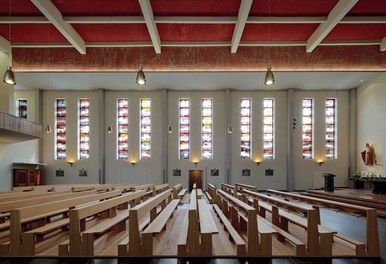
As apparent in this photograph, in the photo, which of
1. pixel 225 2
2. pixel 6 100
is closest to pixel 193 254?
pixel 225 2

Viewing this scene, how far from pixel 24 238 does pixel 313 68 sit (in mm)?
11638

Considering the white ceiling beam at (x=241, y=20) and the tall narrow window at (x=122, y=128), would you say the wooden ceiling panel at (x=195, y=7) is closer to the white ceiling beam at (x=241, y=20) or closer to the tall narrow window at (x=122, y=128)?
the white ceiling beam at (x=241, y=20)

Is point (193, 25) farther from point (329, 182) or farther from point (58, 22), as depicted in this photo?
point (329, 182)

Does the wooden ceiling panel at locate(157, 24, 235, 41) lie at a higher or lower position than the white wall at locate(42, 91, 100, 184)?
higher

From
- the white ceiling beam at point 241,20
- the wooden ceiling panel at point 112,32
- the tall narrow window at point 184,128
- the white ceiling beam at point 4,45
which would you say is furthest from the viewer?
the tall narrow window at point 184,128

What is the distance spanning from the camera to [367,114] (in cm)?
1507

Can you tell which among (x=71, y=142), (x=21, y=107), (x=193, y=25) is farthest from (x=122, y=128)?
(x=193, y=25)

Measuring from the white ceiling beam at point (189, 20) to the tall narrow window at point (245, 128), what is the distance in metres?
7.58

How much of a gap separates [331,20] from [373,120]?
289 inches

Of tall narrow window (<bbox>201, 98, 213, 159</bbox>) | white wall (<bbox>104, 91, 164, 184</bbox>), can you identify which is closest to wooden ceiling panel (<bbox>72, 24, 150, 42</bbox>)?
white wall (<bbox>104, 91, 164, 184</bbox>)

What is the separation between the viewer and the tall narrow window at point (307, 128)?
16.8 m

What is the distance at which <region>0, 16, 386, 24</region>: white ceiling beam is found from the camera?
9.40 meters

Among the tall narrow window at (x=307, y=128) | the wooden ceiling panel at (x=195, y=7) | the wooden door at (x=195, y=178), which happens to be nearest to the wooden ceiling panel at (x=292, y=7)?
the wooden ceiling panel at (x=195, y=7)

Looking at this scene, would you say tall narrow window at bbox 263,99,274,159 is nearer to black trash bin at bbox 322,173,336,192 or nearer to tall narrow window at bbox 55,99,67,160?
black trash bin at bbox 322,173,336,192
